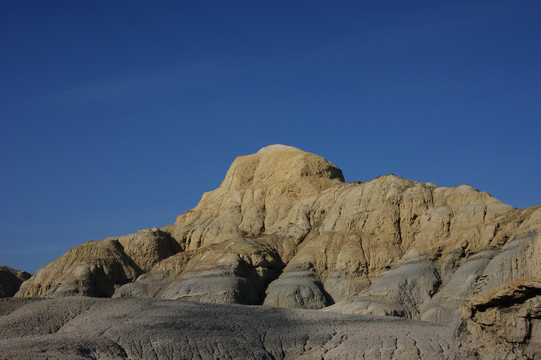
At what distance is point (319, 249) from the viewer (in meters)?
69.1

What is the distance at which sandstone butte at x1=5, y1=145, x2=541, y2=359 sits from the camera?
56719 millimetres

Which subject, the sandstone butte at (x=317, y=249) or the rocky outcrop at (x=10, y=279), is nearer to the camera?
the sandstone butte at (x=317, y=249)

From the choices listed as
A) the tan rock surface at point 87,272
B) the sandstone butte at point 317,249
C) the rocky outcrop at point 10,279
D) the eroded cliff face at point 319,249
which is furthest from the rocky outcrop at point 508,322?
A: the rocky outcrop at point 10,279

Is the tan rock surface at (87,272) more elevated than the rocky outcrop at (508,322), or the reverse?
the tan rock surface at (87,272)

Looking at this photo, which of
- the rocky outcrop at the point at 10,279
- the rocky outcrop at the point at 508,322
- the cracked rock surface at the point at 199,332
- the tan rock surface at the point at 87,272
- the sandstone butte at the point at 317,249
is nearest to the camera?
the rocky outcrop at the point at 508,322

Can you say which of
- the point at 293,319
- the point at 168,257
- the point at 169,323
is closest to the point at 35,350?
the point at 169,323

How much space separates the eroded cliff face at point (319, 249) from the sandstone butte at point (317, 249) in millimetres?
110

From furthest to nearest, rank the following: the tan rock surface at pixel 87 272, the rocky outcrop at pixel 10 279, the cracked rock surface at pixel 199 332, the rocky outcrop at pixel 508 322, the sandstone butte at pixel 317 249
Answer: the rocky outcrop at pixel 10 279 < the tan rock surface at pixel 87 272 < the sandstone butte at pixel 317 249 < the cracked rock surface at pixel 199 332 < the rocky outcrop at pixel 508 322

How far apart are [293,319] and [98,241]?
41.9m

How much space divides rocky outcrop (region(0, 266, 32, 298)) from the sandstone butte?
13.6 m

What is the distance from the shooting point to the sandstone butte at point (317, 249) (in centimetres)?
5672

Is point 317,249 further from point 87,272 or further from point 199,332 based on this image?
point 199,332

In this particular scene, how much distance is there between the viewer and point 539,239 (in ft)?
166

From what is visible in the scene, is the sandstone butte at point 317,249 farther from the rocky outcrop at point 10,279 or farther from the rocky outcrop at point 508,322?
the rocky outcrop at point 508,322
